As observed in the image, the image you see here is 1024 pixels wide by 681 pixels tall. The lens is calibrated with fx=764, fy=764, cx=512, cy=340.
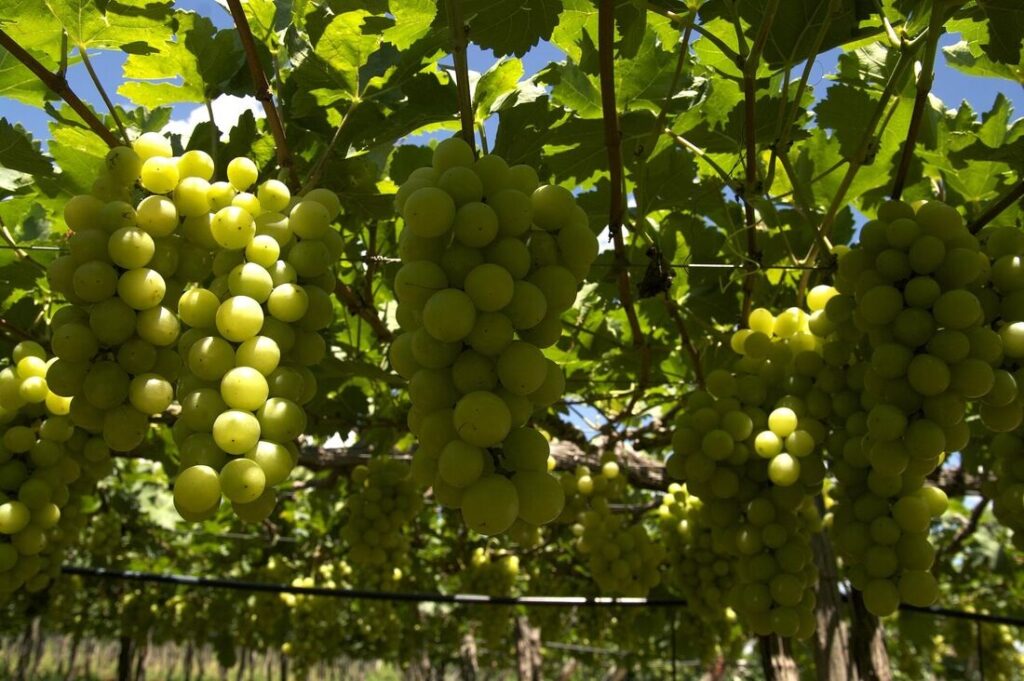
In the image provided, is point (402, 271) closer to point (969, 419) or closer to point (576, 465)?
point (969, 419)

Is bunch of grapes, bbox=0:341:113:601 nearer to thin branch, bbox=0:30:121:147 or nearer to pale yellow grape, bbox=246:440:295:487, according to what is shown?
thin branch, bbox=0:30:121:147

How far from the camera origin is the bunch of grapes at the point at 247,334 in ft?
2.71

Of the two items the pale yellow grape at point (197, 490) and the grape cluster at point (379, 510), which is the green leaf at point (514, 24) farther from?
the grape cluster at point (379, 510)

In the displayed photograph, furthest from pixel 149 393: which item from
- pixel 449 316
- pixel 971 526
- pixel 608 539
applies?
pixel 971 526

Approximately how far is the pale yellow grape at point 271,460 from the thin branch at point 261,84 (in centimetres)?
53

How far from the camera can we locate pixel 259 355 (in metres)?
0.90

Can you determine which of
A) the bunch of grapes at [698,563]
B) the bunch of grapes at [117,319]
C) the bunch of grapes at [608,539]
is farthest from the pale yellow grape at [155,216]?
the bunch of grapes at [608,539]

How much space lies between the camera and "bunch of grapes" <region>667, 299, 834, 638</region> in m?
1.49

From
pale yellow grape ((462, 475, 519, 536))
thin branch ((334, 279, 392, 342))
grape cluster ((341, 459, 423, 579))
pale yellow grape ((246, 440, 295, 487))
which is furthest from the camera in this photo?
grape cluster ((341, 459, 423, 579))

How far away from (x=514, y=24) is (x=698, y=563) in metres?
1.83

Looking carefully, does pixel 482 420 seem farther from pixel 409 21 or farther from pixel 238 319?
pixel 409 21

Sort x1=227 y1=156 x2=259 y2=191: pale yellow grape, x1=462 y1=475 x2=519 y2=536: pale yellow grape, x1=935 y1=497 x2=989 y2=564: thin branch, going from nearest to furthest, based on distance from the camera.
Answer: x1=462 y1=475 x2=519 y2=536: pale yellow grape, x1=227 y1=156 x2=259 y2=191: pale yellow grape, x1=935 y1=497 x2=989 y2=564: thin branch

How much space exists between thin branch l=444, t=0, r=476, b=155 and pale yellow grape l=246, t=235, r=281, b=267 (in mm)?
279

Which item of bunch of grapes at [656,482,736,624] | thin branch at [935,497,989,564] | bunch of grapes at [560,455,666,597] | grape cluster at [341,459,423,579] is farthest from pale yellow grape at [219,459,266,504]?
thin branch at [935,497,989,564]
